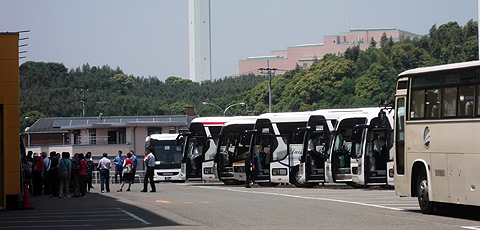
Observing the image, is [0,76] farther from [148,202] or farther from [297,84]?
[297,84]

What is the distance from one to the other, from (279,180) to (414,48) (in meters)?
78.3

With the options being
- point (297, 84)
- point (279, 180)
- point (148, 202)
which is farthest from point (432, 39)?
point (148, 202)

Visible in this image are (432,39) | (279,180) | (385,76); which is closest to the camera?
(279,180)

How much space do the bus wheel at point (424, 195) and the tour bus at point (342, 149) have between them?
1180 centimetres

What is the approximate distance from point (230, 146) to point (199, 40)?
155m

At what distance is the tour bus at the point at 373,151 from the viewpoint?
28.5 metres

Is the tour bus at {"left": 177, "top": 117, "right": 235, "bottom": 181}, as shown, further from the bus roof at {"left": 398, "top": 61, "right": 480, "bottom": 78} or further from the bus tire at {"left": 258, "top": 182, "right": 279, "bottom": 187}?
the bus roof at {"left": 398, "top": 61, "right": 480, "bottom": 78}

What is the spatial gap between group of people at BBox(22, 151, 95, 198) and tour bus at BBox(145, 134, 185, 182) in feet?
49.9

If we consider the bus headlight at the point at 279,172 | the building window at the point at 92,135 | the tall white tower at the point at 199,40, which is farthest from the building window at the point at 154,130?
the tall white tower at the point at 199,40

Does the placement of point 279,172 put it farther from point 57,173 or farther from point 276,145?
point 57,173

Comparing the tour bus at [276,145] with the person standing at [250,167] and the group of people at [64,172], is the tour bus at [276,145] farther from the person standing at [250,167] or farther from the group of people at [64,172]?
the group of people at [64,172]

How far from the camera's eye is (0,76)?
21.7 m

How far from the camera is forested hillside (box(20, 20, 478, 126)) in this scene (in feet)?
339

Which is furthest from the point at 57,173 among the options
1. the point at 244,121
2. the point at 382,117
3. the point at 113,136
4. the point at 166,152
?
the point at 113,136
